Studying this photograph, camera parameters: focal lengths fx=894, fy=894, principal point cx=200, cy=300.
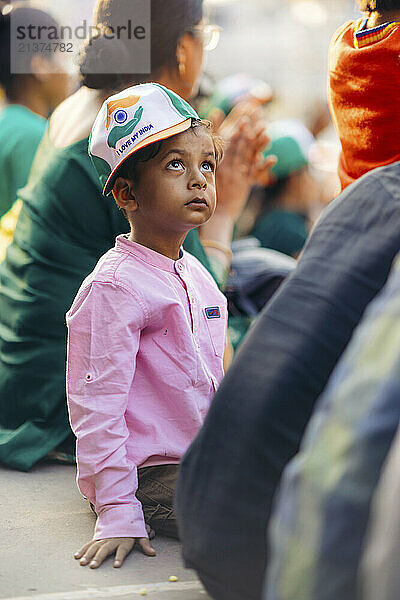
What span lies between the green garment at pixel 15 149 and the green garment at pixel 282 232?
152 centimetres

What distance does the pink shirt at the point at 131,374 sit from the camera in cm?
203

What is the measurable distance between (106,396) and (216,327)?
41cm

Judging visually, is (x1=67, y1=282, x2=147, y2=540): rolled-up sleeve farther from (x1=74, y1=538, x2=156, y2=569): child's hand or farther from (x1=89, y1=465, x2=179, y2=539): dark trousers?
(x1=89, y1=465, x2=179, y2=539): dark trousers

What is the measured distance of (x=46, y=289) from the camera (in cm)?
285

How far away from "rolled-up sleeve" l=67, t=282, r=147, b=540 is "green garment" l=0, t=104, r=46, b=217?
1.79 meters

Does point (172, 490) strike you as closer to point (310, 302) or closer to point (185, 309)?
point (185, 309)

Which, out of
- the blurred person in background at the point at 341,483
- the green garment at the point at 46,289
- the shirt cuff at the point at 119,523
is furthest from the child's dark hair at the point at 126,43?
the blurred person in background at the point at 341,483

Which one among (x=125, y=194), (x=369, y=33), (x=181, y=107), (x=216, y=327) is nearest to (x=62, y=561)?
(x=216, y=327)

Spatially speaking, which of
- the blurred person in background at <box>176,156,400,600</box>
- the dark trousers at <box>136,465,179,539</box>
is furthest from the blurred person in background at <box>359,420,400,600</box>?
the dark trousers at <box>136,465,179,539</box>

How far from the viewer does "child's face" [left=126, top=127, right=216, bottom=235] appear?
2188mm

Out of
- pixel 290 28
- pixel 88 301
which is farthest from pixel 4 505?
pixel 290 28

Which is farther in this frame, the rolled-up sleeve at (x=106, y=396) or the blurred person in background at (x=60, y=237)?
the blurred person in background at (x=60, y=237)

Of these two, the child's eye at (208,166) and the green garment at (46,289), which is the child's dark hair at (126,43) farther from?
the child's eye at (208,166)

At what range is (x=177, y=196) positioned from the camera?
86.0 inches
